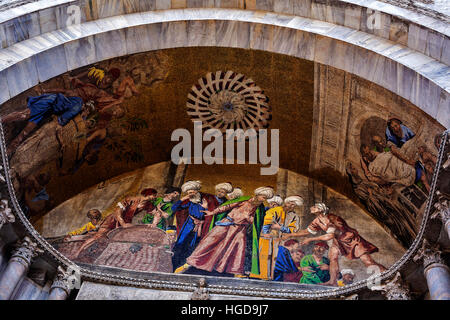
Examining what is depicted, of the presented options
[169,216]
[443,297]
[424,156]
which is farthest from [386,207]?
[169,216]

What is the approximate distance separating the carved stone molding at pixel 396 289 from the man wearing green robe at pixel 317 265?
1.08 metres

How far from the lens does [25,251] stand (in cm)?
815

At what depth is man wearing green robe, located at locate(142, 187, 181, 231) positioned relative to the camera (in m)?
9.95

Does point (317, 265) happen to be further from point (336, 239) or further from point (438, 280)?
point (438, 280)

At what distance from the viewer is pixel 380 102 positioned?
29.6 feet

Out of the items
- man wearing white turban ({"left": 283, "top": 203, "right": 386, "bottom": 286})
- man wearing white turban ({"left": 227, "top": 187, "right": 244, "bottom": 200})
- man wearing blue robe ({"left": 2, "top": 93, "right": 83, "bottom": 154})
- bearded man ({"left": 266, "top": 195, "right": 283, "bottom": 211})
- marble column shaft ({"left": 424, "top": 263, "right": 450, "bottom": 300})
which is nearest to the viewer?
marble column shaft ({"left": 424, "top": 263, "right": 450, "bottom": 300})

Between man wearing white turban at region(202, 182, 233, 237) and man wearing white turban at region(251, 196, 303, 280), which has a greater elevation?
man wearing white turban at region(202, 182, 233, 237)

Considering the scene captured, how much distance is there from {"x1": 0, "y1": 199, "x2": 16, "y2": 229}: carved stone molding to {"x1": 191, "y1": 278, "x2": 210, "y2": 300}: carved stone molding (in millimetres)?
2389

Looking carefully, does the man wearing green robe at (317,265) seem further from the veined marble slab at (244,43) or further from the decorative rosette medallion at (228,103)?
the veined marble slab at (244,43)

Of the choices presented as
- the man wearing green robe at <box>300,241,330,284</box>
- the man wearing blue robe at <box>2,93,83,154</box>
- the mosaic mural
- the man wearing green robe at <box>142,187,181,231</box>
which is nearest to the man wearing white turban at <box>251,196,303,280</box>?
the mosaic mural

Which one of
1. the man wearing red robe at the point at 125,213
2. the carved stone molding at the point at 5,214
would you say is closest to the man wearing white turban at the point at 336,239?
the man wearing red robe at the point at 125,213

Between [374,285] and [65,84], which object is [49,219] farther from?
[374,285]

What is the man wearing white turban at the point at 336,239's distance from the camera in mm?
9219

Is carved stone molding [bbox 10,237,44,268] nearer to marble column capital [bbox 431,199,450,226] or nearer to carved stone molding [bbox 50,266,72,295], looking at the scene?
carved stone molding [bbox 50,266,72,295]
